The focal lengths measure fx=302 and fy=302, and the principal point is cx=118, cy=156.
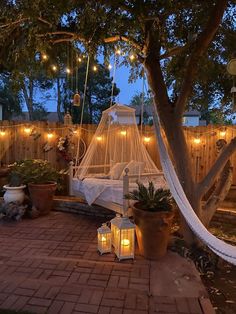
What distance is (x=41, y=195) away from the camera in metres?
5.48

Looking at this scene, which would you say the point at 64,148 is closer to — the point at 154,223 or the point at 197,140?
the point at 197,140

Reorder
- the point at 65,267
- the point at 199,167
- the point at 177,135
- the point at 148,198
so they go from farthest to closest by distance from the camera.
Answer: the point at 199,167, the point at 177,135, the point at 148,198, the point at 65,267

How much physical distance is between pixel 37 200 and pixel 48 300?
3.04 meters

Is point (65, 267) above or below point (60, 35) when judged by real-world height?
below

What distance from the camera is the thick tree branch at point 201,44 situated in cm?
360

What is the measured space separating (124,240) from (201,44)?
103 inches

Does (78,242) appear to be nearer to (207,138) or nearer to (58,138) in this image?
(58,138)

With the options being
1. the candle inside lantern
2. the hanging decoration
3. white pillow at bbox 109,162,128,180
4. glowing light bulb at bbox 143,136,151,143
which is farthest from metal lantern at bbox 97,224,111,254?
glowing light bulb at bbox 143,136,151,143

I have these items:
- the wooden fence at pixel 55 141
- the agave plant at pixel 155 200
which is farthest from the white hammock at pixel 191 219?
the wooden fence at pixel 55 141

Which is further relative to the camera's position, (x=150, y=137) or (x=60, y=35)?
(x=150, y=137)

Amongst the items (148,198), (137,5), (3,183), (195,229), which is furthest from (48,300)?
(3,183)

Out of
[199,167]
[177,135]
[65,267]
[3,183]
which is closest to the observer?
[65,267]

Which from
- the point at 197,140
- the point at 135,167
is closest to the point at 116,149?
the point at 135,167

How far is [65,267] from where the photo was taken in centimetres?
337
